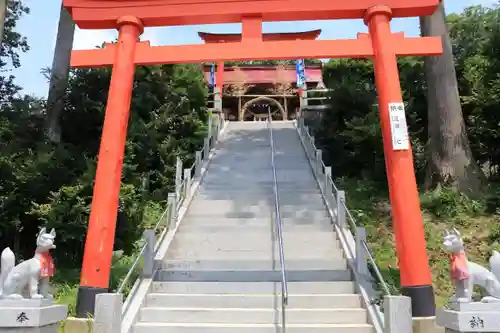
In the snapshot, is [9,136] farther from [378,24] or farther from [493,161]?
[493,161]

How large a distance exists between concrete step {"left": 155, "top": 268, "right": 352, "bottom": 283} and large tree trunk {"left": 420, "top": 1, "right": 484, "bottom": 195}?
423 cm

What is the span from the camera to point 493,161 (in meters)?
11.0

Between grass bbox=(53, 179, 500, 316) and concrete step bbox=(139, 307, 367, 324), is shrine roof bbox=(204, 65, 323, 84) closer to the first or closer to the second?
grass bbox=(53, 179, 500, 316)

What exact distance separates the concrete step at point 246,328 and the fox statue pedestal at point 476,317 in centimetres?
149

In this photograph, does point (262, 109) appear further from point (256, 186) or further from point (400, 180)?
point (400, 180)

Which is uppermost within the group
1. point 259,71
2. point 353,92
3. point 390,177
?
point 259,71

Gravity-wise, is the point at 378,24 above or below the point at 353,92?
below

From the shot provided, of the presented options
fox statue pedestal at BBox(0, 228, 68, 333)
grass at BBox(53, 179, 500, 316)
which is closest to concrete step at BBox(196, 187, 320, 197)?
grass at BBox(53, 179, 500, 316)

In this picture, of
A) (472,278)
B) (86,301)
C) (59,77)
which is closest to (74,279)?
(86,301)

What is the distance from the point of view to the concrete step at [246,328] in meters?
5.41

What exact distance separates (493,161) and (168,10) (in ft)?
27.6

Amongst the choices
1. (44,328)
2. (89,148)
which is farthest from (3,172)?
(44,328)

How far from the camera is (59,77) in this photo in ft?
35.9

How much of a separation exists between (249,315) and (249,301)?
0.35 metres
